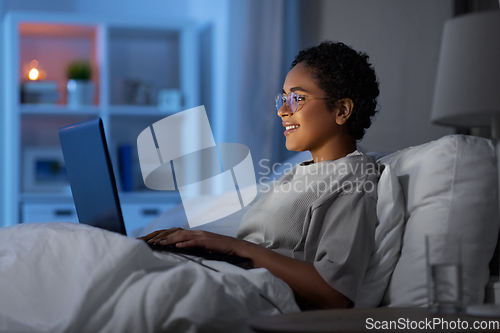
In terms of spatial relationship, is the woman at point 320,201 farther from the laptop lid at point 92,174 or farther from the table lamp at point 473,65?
the table lamp at point 473,65

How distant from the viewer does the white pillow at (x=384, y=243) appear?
116 cm

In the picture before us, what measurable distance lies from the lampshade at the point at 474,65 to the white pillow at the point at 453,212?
0.30m

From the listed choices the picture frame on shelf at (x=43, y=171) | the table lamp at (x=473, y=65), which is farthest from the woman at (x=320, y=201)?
the picture frame on shelf at (x=43, y=171)

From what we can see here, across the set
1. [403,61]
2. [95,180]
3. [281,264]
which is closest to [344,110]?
[281,264]

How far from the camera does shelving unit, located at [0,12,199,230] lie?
9.96ft

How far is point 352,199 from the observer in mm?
1166

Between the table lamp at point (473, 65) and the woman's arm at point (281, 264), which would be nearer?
the table lamp at point (473, 65)

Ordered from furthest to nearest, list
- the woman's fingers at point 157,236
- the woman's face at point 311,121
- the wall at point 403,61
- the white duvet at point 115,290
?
the wall at point 403,61, the woman's face at point 311,121, the woman's fingers at point 157,236, the white duvet at point 115,290

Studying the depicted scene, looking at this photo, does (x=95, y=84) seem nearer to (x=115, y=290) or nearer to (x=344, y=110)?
(x=344, y=110)

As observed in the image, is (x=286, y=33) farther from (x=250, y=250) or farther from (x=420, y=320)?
(x=420, y=320)

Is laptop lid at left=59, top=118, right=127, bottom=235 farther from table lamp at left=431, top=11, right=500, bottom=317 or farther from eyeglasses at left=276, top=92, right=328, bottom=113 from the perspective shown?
table lamp at left=431, top=11, right=500, bottom=317

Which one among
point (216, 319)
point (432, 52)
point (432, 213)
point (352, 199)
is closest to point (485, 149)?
point (432, 213)

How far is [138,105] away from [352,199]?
8.03ft

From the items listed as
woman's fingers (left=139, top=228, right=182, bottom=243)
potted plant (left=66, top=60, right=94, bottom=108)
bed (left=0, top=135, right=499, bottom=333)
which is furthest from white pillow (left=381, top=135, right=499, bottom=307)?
potted plant (left=66, top=60, right=94, bottom=108)
